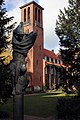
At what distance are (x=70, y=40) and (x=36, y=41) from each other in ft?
158

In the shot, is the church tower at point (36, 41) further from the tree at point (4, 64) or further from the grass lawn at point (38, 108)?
the tree at point (4, 64)

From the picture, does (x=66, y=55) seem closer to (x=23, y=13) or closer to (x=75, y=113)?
(x=75, y=113)

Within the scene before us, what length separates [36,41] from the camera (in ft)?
217

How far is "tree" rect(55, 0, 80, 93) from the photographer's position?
696 inches

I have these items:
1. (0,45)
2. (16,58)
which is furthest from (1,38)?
(16,58)

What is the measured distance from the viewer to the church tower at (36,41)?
64.4 meters

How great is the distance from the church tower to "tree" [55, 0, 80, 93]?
45089 millimetres

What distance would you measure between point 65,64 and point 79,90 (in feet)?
8.40

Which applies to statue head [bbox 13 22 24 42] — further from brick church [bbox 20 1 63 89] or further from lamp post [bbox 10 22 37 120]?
brick church [bbox 20 1 63 89]

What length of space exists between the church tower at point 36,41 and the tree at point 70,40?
45089 mm

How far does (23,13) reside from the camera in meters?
70.2

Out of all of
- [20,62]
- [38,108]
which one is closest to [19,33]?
[20,62]

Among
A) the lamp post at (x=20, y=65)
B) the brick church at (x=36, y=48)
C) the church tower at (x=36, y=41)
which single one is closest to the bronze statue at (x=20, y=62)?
the lamp post at (x=20, y=65)

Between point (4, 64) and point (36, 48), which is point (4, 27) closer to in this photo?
point (4, 64)
